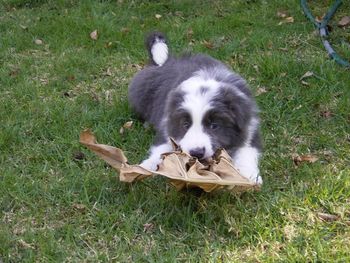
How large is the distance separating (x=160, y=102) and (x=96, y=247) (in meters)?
1.74

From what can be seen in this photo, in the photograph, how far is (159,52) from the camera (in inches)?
217

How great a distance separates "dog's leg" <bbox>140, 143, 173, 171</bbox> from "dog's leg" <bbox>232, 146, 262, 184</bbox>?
50 cm

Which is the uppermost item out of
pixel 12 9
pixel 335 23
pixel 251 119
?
pixel 251 119

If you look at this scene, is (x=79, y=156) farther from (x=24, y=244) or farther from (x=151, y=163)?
(x=24, y=244)

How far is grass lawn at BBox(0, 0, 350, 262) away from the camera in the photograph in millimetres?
3338

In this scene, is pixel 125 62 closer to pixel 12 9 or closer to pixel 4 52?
pixel 4 52

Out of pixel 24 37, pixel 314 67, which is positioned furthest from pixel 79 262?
pixel 24 37

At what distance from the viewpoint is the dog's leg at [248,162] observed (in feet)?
12.8

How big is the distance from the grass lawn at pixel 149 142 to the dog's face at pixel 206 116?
0.34 metres

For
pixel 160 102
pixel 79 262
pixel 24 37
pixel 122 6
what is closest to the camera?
pixel 79 262

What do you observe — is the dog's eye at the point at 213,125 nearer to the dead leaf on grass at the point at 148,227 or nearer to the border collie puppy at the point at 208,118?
the border collie puppy at the point at 208,118

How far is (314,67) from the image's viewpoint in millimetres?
5645

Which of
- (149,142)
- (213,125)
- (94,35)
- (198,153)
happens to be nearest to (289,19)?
(94,35)

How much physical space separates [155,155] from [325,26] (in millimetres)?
3354
